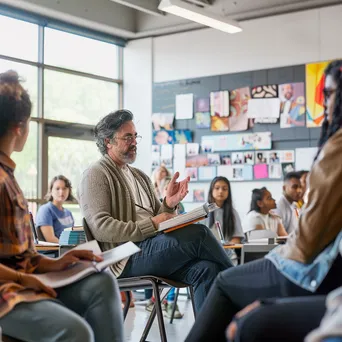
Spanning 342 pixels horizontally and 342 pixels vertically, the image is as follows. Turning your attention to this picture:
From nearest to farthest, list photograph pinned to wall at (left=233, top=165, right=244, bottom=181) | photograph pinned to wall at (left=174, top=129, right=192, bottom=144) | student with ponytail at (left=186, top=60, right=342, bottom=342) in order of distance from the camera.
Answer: student with ponytail at (left=186, top=60, right=342, bottom=342) → photograph pinned to wall at (left=233, top=165, right=244, bottom=181) → photograph pinned to wall at (left=174, top=129, right=192, bottom=144)

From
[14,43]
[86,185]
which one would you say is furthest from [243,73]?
[86,185]

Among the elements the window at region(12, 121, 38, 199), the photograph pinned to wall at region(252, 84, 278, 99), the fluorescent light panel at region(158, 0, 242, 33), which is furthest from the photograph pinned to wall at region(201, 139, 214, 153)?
the window at region(12, 121, 38, 199)

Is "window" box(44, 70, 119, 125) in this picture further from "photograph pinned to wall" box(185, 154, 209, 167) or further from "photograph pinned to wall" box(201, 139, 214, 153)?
"photograph pinned to wall" box(201, 139, 214, 153)

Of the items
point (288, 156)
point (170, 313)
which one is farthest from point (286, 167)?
point (170, 313)

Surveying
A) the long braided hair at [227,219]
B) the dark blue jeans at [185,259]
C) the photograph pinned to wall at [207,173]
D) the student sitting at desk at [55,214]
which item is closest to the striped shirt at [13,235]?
the dark blue jeans at [185,259]

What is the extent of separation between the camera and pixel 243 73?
8.94 meters

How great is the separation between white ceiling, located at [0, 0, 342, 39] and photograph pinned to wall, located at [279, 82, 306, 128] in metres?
0.99

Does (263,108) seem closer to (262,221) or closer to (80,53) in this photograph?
(80,53)

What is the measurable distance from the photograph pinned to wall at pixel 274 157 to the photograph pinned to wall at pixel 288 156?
5cm

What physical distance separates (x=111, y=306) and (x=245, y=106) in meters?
7.03

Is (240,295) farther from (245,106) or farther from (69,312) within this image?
(245,106)

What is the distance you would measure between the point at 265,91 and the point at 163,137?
5.47 ft

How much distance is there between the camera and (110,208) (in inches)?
127

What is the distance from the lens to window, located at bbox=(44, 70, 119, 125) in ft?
29.2
